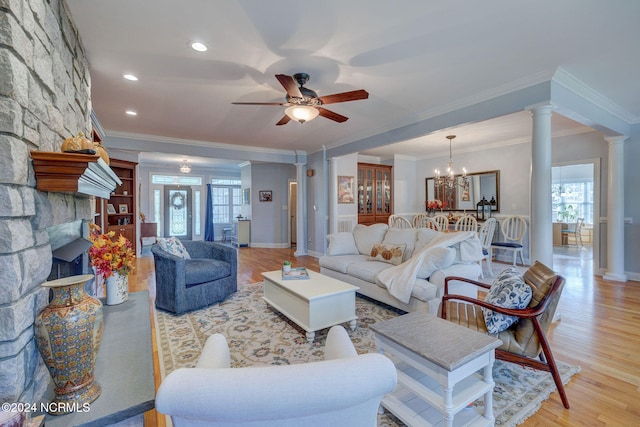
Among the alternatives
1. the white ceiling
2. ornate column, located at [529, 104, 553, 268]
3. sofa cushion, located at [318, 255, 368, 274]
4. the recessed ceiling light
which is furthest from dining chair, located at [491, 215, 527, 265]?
the recessed ceiling light

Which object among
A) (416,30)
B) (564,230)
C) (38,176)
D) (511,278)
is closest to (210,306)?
(38,176)

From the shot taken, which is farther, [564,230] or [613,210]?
[564,230]

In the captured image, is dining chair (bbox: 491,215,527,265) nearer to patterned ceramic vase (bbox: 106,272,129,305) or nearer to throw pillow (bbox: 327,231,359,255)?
throw pillow (bbox: 327,231,359,255)

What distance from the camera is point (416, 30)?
221 centimetres

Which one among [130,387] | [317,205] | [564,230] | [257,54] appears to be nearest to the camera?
[130,387]

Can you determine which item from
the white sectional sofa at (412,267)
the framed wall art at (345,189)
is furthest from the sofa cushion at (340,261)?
the framed wall art at (345,189)

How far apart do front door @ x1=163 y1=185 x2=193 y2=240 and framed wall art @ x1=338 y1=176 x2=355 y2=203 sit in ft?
18.8

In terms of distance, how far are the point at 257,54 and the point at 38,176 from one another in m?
1.92

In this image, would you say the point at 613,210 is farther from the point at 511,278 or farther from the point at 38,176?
the point at 38,176

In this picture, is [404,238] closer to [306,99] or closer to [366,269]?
[366,269]

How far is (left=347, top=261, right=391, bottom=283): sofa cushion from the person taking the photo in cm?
337

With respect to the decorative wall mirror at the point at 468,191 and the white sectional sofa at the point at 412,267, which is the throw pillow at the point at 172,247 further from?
the decorative wall mirror at the point at 468,191

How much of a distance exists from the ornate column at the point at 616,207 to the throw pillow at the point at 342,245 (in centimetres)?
405

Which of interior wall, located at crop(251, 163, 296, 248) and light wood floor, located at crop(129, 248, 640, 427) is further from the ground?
interior wall, located at crop(251, 163, 296, 248)
